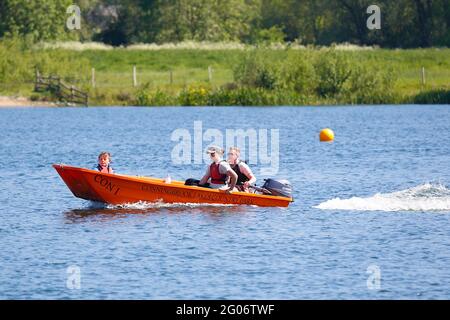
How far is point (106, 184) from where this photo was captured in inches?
1293

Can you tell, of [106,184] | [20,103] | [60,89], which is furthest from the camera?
[60,89]

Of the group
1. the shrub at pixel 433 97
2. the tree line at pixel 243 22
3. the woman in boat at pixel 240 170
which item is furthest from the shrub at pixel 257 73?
the woman in boat at pixel 240 170

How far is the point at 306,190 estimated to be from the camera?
37.9m

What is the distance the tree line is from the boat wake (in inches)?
2360

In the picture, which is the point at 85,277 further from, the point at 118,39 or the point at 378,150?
the point at 118,39

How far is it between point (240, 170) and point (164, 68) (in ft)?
178

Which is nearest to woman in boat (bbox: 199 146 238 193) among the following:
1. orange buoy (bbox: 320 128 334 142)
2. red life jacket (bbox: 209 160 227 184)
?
red life jacket (bbox: 209 160 227 184)

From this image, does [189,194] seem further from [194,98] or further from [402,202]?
[194,98]

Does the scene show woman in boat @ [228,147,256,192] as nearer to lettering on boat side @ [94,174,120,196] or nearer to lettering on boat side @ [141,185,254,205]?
lettering on boat side @ [141,185,254,205]

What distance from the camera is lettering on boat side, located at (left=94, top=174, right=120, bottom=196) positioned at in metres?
32.7

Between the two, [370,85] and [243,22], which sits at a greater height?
[243,22]

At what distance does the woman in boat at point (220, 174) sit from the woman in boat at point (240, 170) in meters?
0.27

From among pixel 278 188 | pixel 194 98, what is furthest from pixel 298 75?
pixel 278 188

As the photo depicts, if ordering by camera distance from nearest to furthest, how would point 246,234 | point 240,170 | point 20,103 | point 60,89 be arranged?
point 246,234 < point 240,170 < point 20,103 < point 60,89
